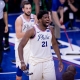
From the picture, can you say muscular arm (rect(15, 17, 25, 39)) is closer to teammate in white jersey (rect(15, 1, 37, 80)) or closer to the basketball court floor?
teammate in white jersey (rect(15, 1, 37, 80))

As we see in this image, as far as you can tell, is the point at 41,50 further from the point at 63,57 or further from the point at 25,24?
the point at 63,57

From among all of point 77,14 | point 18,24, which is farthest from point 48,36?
point 77,14

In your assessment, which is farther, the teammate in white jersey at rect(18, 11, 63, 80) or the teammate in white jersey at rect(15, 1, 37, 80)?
the teammate in white jersey at rect(15, 1, 37, 80)

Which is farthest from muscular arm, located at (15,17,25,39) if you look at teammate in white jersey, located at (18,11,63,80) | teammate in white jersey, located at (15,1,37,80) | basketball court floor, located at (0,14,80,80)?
basketball court floor, located at (0,14,80,80)

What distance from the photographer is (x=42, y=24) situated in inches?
245

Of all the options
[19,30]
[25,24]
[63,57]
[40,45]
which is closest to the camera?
[40,45]

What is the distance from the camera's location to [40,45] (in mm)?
6195

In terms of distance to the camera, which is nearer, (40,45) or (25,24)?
(40,45)

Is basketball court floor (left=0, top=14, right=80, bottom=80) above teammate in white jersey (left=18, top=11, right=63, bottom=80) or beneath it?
beneath

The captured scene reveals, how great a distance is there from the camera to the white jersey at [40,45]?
6176 mm

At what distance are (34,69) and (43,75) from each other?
185mm

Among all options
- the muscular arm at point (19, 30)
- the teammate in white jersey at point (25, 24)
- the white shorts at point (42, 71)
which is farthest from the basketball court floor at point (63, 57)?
the white shorts at point (42, 71)

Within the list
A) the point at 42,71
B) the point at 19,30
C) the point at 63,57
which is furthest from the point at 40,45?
the point at 63,57

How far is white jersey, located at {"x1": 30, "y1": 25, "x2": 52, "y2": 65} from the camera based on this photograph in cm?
618
